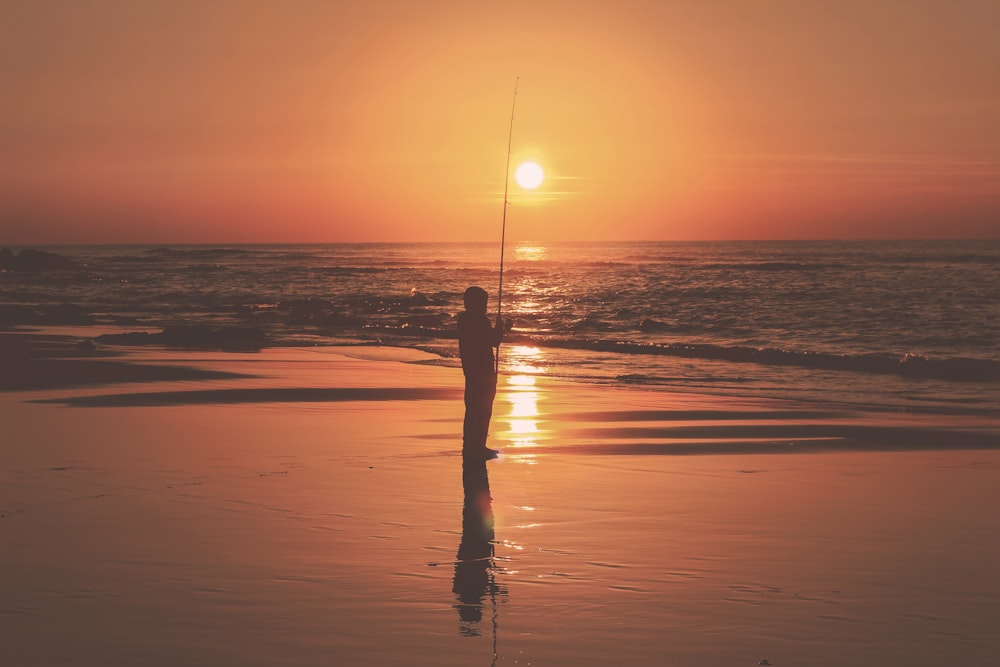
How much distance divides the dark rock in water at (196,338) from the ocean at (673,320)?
795 millimetres

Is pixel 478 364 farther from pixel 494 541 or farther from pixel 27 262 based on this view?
pixel 27 262

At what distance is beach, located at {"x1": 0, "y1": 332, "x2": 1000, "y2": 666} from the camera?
13.7 ft

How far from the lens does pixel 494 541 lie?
5.78 metres

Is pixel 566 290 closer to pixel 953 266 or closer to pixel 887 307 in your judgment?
pixel 887 307

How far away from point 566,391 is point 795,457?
5.24 m

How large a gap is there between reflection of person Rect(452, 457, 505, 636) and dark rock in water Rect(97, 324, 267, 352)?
14171mm

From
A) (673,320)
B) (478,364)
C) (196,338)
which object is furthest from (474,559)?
(673,320)

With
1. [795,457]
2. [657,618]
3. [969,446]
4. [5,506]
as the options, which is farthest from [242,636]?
[969,446]

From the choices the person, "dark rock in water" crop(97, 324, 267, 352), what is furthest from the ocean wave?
the person

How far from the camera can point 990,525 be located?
20.3 ft

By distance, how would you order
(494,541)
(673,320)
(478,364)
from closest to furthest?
1. (494,541)
2. (478,364)
3. (673,320)

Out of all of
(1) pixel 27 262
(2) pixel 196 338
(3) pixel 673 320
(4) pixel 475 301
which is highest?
(4) pixel 475 301

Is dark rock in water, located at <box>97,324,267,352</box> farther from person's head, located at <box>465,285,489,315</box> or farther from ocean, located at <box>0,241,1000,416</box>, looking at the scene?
person's head, located at <box>465,285,489,315</box>

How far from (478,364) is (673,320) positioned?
2306 centimetres
